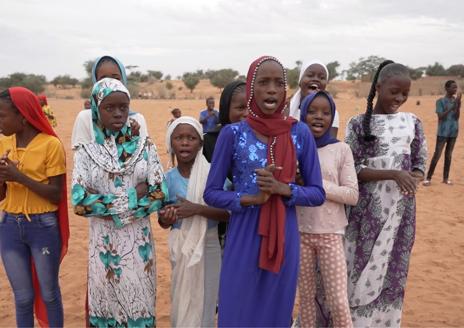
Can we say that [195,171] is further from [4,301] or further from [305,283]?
[4,301]

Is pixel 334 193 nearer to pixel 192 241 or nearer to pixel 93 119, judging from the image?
pixel 192 241

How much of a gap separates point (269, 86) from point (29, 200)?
1858 millimetres

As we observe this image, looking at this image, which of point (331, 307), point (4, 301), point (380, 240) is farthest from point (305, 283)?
point (4, 301)

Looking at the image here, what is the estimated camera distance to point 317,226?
118 inches

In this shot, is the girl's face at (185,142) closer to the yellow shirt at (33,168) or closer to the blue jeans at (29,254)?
the yellow shirt at (33,168)

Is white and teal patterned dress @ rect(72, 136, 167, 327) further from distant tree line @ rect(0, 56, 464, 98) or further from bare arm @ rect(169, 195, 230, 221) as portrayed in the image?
distant tree line @ rect(0, 56, 464, 98)

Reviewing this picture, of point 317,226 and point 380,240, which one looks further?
point 380,240

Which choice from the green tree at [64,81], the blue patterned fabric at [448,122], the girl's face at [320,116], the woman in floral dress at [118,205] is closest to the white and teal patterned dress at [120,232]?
the woman in floral dress at [118,205]

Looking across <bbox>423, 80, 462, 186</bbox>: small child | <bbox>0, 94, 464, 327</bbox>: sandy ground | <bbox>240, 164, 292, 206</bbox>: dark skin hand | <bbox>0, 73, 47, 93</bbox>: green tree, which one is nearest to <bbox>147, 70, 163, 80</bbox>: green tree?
<bbox>0, 73, 47, 93</bbox>: green tree

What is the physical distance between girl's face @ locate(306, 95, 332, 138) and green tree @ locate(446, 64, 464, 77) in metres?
55.4

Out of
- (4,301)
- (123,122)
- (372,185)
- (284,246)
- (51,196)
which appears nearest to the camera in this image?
(284,246)

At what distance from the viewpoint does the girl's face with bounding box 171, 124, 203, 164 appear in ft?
10.0

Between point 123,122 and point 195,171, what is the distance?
581 millimetres

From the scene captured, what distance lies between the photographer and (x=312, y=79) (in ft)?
13.3
